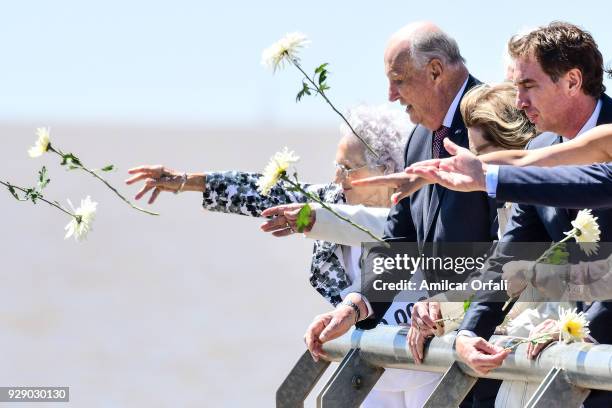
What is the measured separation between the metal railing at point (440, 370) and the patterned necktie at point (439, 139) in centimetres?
82

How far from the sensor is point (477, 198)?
17.6 ft

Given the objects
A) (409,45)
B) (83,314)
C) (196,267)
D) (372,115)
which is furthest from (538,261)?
(196,267)

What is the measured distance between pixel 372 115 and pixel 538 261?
5.82 ft

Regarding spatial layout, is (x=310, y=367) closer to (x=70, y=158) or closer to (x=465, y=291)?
(x=465, y=291)

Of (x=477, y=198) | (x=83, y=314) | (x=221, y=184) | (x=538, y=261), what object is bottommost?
(x=538, y=261)

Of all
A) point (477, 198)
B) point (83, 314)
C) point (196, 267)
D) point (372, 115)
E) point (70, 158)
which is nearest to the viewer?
point (70, 158)

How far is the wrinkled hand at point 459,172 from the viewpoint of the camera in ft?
13.7

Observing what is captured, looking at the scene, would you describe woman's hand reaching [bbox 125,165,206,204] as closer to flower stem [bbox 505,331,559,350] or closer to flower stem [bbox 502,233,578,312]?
flower stem [bbox 502,233,578,312]

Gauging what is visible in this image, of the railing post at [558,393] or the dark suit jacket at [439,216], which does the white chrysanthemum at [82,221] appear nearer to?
the dark suit jacket at [439,216]

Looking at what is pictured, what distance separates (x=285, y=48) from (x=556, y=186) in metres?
1.08

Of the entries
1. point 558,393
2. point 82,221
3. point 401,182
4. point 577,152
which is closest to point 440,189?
point 577,152

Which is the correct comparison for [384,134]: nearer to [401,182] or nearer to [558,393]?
[401,182]

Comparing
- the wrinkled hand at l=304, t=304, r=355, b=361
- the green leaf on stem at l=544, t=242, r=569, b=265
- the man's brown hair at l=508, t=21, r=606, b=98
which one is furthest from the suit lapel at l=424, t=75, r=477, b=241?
the green leaf on stem at l=544, t=242, r=569, b=265

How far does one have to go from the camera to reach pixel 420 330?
472cm
